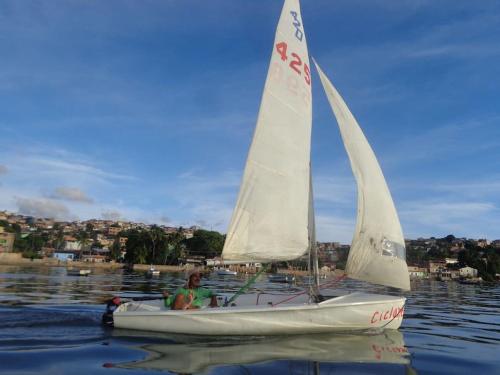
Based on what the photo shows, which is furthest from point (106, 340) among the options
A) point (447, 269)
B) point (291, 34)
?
point (447, 269)

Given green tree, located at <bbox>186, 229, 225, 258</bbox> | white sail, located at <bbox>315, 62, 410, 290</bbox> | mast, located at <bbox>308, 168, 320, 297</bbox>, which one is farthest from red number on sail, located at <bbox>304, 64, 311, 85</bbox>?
green tree, located at <bbox>186, 229, 225, 258</bbox>

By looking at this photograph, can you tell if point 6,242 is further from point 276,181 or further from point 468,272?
point 468,272

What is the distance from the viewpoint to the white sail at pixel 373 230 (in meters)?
11.8

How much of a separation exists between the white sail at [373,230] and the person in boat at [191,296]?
411 centimetres

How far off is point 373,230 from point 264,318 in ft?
12.8

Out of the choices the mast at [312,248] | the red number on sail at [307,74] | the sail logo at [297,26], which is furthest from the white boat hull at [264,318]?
the sail logo at [297,26]

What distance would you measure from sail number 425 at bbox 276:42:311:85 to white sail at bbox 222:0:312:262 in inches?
7.8

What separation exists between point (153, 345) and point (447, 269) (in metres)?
147

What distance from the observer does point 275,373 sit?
770 centimetres

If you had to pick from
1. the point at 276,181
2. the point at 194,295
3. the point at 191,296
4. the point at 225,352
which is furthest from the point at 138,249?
the point at 225,352

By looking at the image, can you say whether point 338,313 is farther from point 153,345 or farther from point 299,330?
point 153,345

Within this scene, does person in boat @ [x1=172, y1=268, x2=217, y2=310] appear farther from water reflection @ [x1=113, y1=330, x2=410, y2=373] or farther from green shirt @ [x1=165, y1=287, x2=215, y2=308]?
water reflection @ [x1=113, y1=330, x2=410, y2=373]

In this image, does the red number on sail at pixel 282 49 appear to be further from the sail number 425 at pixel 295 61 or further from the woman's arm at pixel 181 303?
the woman's arm at pixel 181 303

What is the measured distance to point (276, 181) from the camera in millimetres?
12656
